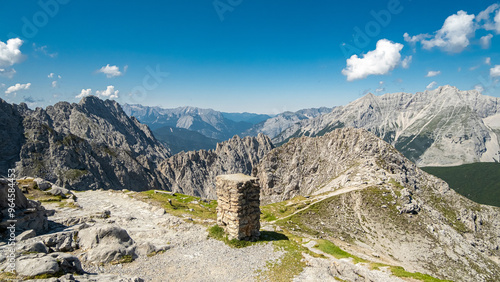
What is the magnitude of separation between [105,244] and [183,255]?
886cm

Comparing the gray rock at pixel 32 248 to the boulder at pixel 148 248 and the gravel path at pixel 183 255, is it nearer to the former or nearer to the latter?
the gravel path at pixel 183 255

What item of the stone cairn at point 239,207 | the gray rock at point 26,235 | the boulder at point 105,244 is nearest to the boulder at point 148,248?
the boulder at point 105,244

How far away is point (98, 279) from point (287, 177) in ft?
537

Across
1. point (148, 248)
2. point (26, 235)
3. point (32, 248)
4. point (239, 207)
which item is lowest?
point (148, 248)

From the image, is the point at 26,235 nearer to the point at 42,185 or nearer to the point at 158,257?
the point at 158,257

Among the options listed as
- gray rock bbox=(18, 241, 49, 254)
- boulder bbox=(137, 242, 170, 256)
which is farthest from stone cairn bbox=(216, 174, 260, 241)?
gray rock bbox=(18, 241, 49, 254)

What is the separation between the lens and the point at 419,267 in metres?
57.7

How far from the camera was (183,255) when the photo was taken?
2961 cm

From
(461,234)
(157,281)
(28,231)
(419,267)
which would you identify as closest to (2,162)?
(28,231)

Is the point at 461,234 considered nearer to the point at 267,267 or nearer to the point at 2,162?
the point at 267,267

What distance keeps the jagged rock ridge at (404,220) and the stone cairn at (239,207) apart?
101ft

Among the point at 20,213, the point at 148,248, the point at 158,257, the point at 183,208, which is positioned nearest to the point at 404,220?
the point at 183,208

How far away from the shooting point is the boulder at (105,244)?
25281mm

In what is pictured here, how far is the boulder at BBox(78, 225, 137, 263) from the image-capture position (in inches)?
995
